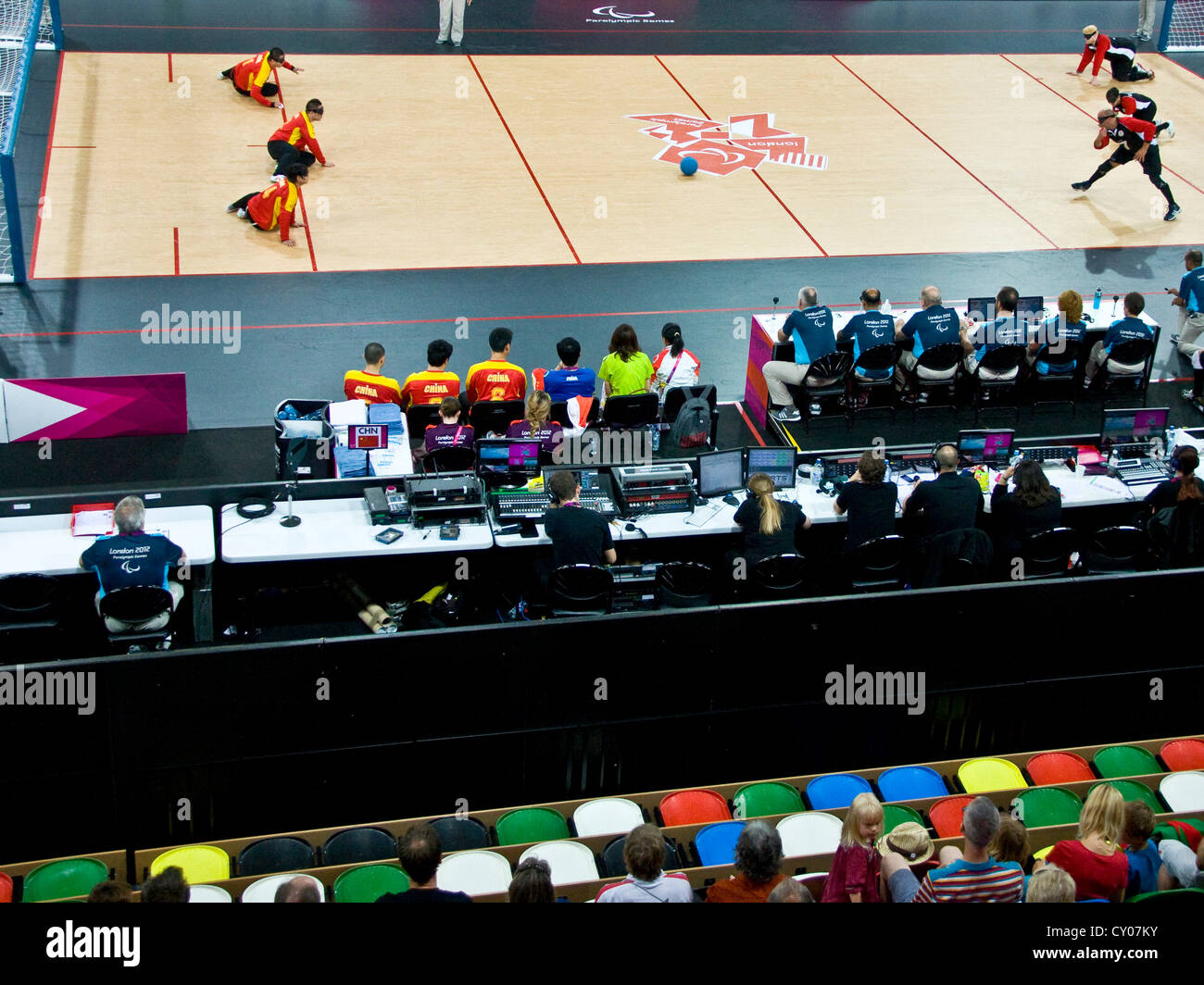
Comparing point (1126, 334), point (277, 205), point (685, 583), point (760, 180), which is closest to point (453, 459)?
point (685, 583)

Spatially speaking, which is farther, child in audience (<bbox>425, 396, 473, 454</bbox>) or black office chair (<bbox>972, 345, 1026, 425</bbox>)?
black office chair (<bbox>972, 345, 1026, 425</bbox>)

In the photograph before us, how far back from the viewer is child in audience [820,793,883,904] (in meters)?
6.07

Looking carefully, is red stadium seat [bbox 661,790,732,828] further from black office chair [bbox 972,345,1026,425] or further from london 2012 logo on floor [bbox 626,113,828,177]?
london 2012 logo on floor [bbox 626,113,828,177]

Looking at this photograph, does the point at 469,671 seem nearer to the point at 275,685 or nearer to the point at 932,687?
the point at 275,685

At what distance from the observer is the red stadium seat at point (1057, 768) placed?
26.3 ft

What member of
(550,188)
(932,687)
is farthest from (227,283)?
(932,687)

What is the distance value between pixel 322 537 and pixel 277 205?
6963mm

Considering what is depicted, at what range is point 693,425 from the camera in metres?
11.7

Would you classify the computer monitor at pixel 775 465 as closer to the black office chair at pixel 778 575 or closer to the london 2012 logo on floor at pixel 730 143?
the black office chair at pixel 778 575

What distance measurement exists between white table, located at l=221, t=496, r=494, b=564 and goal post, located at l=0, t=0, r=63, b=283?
5922 millimetres

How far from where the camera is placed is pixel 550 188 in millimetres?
17297

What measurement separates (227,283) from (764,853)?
10.5m

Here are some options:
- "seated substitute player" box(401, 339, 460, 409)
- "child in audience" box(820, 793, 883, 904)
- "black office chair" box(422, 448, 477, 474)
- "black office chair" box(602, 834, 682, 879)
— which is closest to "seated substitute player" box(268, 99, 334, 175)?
"seated substitute player" box(401, 339, 460, 409)

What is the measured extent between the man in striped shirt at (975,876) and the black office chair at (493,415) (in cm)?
569
